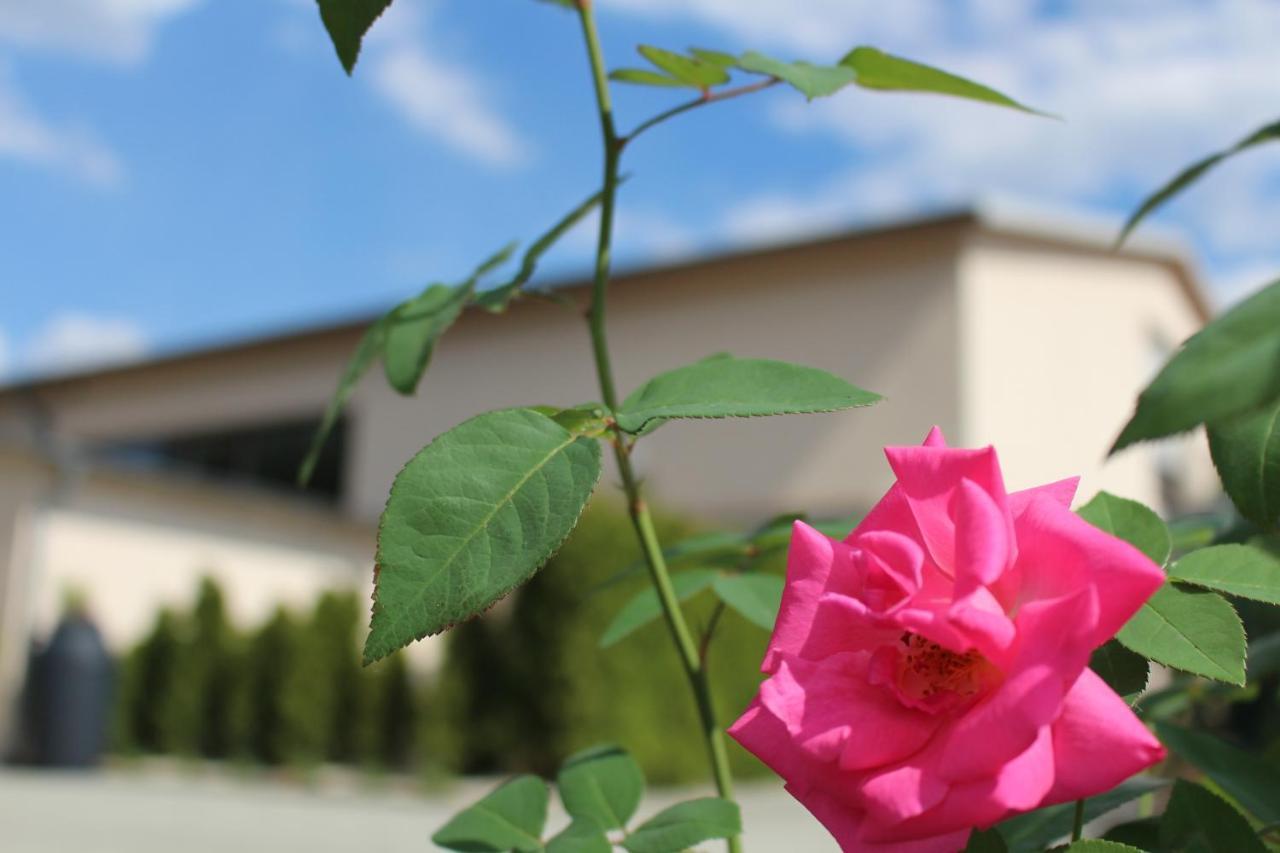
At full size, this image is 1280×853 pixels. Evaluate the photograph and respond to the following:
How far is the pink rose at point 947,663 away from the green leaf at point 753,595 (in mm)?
318

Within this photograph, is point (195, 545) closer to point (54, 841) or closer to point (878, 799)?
point (54, 841)

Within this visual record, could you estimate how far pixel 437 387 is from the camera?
46.0ft

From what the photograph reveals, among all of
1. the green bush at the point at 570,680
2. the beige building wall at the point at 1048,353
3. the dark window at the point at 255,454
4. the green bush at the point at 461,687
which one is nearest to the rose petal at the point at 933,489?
the green bush at the point at 570,680

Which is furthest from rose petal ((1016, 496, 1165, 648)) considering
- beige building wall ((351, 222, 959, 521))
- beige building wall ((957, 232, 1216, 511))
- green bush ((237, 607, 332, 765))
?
beige building wall ((957, 232, 1216, 511))

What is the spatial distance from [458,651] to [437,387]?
19.3 feet

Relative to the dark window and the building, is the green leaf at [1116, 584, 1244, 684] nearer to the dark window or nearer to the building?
the building

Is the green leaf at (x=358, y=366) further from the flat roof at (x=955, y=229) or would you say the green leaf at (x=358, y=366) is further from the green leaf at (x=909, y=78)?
the flat roof at (x=955, y=229)

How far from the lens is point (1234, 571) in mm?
504

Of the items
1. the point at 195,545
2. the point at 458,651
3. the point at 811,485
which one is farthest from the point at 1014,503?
the point at 811,485

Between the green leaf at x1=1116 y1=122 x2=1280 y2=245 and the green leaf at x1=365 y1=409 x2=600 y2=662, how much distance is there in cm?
25

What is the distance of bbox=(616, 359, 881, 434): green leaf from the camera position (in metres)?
0.47

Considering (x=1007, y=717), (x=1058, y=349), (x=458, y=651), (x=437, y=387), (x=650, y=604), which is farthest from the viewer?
(x=437, y=387)

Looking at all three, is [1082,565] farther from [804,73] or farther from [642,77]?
[642,77]

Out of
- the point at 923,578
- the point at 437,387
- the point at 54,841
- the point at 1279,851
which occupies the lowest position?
the point at 54,841
